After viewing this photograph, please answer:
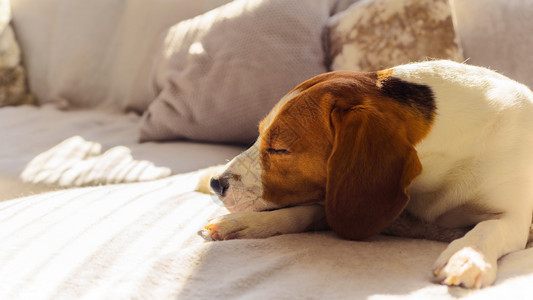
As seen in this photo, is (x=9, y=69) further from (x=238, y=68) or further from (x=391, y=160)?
(x=391, y=160)

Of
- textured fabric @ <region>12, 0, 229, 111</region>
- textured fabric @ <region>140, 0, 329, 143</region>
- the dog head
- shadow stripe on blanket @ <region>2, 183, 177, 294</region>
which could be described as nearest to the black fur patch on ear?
the dog head

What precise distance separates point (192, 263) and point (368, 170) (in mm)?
373

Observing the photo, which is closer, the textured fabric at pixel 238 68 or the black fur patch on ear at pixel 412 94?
the black fur patch on ear at pixel 412 94

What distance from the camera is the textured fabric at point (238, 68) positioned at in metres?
2.00

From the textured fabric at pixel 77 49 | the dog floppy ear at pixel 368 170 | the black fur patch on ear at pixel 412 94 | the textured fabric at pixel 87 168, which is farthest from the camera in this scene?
the textured fabric at pixel 77 49

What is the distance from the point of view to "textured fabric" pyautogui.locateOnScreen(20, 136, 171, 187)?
5.89ft

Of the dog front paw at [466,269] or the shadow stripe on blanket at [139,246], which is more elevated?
the dog front paw at [466,269]

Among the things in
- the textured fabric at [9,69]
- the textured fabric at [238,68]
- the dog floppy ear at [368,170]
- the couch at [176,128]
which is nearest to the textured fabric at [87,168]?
the couch at [176,128]

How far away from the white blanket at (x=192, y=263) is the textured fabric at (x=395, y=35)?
967mm

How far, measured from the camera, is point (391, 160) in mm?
935

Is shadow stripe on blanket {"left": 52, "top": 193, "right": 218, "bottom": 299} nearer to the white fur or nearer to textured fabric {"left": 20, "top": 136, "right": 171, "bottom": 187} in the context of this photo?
the white fur

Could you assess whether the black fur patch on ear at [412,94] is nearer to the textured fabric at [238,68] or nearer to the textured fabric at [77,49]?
the textured fabric at [238,68]

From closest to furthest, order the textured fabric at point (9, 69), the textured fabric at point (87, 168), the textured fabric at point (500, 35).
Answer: the textured fabric at point (87, 168) → the textured fabric at point (500, 35) → the textured fabric at point (9, 69)

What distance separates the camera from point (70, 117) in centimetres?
261
